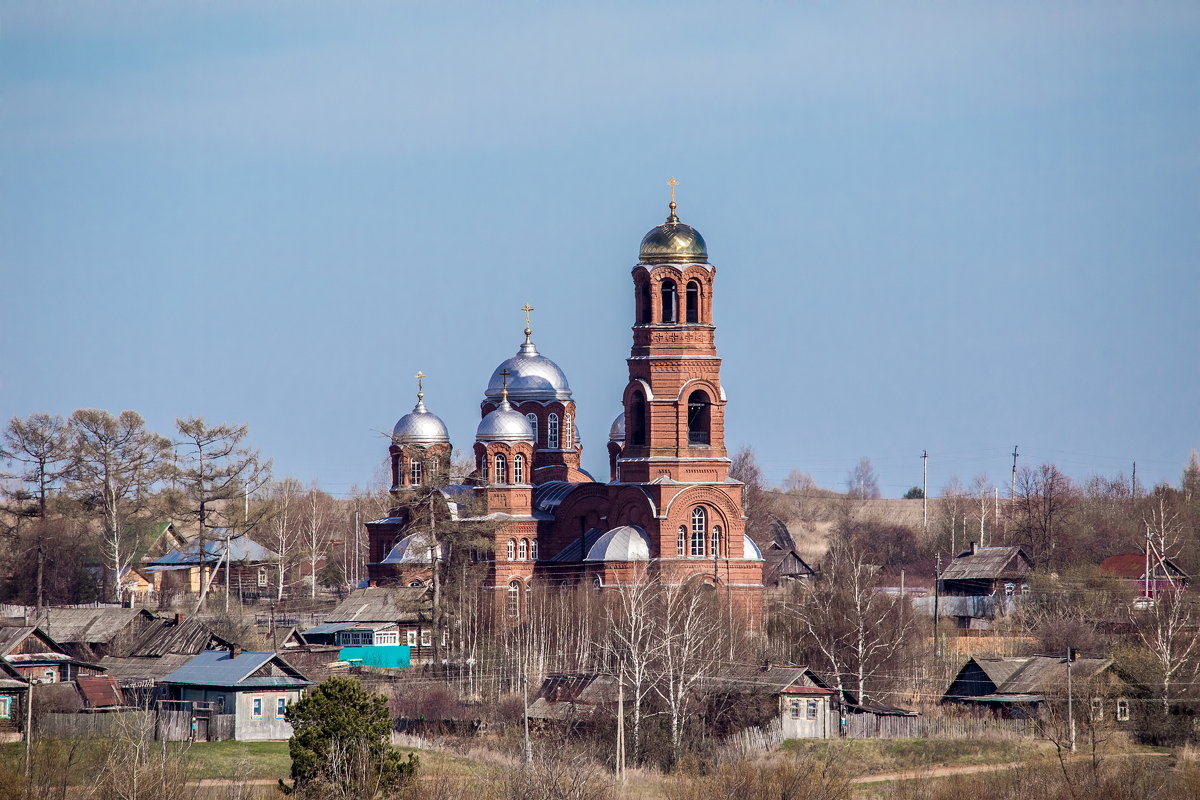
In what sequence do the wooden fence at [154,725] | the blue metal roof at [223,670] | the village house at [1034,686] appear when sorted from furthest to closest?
the village house at [1034,686]
the blue metal roof at [223,670]
the wooden fence at [154,725]

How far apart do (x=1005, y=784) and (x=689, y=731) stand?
7.25 m

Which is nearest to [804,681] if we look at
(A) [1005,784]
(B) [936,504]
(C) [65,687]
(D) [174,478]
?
(A) [1005,784]

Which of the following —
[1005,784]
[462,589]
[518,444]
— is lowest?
[1005,784]

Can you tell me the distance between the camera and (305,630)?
57.3m

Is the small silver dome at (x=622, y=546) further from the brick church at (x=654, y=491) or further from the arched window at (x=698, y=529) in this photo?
the arched window at (x=698, y=529)

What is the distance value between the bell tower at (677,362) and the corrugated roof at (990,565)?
1236cm

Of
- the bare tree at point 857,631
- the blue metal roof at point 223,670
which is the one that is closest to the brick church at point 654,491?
the bare tree at point 857,631

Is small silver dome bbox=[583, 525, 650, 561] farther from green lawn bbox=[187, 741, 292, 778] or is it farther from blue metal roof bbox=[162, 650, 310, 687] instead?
green lawn bbox=[187, 741, 292, 778]

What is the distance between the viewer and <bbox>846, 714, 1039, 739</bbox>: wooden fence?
139ft

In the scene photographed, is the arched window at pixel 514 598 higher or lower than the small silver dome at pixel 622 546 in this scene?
lower

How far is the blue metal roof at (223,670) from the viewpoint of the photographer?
4272 centimetres

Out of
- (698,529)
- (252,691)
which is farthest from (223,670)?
(698,529)

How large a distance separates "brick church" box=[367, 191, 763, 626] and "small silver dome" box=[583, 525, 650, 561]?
0.09 ft

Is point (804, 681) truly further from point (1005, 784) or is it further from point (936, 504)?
point (936, 504)
